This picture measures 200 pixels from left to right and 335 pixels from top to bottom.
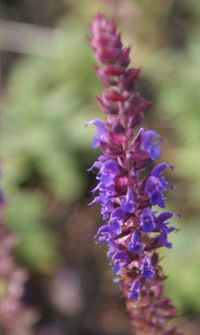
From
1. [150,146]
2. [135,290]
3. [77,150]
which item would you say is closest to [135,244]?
[135,290]

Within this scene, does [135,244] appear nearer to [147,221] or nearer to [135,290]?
[147,221]

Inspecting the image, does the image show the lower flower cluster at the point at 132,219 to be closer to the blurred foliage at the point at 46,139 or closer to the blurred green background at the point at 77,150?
the blurred green background at the point at 77,150

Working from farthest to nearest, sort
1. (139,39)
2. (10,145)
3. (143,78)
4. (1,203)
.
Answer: (139,39) < (143,78) < (10,145) < (1,203)

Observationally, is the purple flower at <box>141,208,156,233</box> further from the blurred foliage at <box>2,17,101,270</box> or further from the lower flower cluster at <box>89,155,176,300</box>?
the blurred foliage at <box>2,17,101,270</box>

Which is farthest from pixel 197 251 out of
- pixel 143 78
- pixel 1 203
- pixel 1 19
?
pixel 1 19

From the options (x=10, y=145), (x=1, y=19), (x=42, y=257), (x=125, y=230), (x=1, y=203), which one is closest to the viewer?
(x=125, y=230)

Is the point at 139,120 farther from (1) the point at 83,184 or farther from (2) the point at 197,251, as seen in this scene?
(1) the point at 83,184
